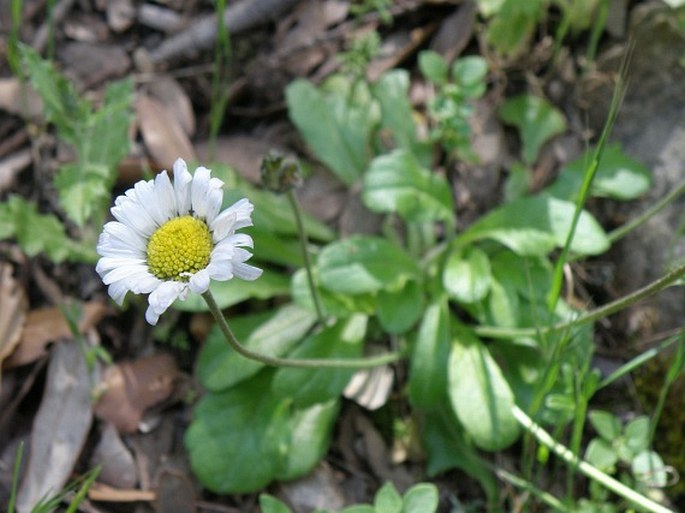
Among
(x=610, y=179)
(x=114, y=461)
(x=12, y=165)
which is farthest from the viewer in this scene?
(x=12, y=165)

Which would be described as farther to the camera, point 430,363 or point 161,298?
point 430,363

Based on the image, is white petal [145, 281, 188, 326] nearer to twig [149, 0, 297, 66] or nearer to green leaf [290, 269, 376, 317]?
green leaf [290, 269, 376, 317]

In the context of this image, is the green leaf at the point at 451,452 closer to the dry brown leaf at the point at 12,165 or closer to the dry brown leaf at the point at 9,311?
the dry brown leaf at the point at 9,311

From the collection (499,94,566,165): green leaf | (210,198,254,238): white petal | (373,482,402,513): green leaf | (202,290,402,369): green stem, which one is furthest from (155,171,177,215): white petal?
(499,94,566,165): green leaf

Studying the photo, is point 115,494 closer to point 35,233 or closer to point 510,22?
point 35,233

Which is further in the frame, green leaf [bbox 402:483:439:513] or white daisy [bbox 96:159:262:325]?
green leaf [bbox 402:483:439:513]

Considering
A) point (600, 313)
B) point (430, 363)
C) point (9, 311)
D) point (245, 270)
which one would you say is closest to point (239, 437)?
point (430, 363)

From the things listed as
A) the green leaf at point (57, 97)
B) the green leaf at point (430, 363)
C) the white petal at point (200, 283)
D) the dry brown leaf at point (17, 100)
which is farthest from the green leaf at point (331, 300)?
the dry brown leaf at point (17, 100)
